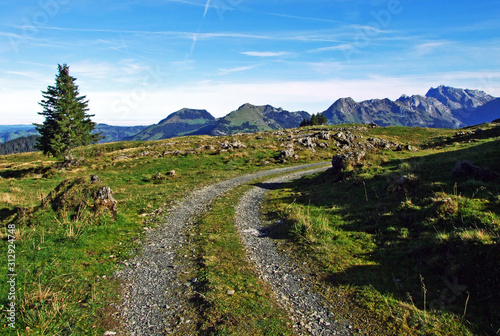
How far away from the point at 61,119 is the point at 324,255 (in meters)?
55.5

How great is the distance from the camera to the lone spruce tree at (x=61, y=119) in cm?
4803

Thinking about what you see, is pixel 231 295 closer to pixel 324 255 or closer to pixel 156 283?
pixel 156 283

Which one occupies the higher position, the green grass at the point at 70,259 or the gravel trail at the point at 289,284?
the green grass at the point at 70,259

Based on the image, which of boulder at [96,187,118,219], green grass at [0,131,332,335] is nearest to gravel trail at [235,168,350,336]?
green grass at [0,131,332,335]

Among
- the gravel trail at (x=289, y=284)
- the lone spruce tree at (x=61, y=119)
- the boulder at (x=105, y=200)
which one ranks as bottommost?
the gravel trail at (x=289, y=284)

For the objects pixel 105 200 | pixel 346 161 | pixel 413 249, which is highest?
pixel 346 161

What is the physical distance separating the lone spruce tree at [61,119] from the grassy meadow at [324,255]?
35.2 m

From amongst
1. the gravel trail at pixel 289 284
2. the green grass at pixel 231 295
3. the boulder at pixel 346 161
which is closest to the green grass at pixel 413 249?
the gravel trail at pixel 289 284

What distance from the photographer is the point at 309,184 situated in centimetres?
2561

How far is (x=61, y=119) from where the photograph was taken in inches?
1937

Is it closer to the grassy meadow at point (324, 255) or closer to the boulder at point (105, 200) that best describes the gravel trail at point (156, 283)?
the grassy meadow at point (324, 255)

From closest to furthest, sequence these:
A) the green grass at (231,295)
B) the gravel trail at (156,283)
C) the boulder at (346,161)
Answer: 1. the green grass at (231,295)
2. the gravel trail at (156,283)
3. the boulder at (346,161)

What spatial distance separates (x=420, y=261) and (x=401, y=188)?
7.60 m

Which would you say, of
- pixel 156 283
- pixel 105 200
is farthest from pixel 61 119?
pixel 156 283
